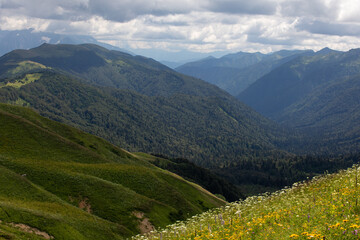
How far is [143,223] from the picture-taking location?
240ft

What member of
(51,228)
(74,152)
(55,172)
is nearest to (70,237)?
(51,228)

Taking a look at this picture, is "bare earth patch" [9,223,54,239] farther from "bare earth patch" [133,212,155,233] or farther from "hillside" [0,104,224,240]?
"bare earth patch" [133,212,155,233]

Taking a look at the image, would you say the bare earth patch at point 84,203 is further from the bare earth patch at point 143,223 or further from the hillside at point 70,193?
the bare earth patch at point 143,223

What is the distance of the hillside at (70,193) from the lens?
2010 inches

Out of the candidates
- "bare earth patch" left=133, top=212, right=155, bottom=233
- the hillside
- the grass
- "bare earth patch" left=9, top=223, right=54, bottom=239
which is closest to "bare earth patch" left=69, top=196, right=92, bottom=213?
the hillside

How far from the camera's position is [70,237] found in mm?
49000

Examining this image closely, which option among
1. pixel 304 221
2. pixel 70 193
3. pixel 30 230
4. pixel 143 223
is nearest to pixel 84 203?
pixel 70 193

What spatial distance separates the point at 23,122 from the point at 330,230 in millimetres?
116024

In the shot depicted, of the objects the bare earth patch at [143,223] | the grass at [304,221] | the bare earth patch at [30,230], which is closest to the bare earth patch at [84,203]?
the bare earth patch at [143,223]

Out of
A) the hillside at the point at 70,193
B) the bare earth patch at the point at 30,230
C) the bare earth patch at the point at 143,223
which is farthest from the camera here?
the bare earth patch at the point at 143,223

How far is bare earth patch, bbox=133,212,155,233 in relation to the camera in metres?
71.8

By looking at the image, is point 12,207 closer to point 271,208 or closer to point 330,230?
point 271,208

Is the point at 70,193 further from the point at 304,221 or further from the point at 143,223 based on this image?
the point at 304,221

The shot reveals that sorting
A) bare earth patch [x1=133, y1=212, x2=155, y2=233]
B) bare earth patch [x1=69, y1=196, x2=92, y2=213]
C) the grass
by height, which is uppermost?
the grass
